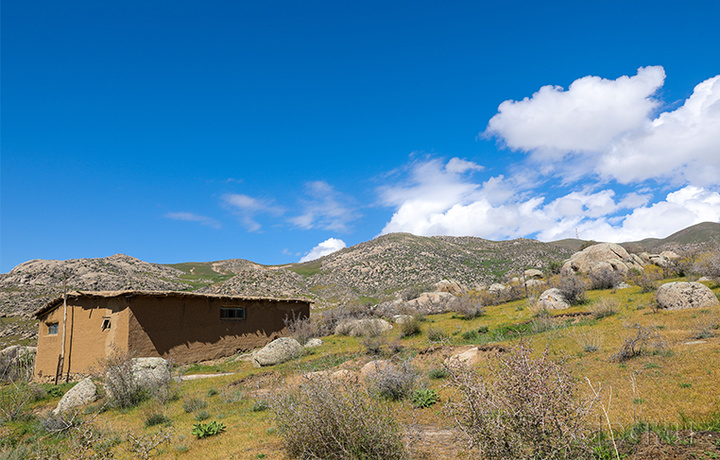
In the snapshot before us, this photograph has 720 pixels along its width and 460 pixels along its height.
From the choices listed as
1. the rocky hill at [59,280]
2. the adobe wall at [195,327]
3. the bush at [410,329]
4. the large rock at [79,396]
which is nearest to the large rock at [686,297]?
the bush at [410,329]

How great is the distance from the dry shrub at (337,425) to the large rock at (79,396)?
10719mm

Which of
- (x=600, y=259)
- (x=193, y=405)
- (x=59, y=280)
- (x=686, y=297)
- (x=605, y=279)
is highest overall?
(x=59, y=280)

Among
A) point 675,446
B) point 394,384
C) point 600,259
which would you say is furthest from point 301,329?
point 600,259

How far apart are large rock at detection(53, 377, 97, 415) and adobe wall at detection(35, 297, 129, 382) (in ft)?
14.7

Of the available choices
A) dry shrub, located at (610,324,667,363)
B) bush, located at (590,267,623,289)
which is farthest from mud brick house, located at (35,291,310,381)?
bush, located at (590,267,623,289)

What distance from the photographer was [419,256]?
69.7m

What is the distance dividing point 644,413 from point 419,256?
211 ft

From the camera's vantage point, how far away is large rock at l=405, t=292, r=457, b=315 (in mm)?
28656

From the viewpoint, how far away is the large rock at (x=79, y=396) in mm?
11659

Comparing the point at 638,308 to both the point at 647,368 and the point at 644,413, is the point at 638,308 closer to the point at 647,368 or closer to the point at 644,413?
the point at 647,368

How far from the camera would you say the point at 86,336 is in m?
18.5

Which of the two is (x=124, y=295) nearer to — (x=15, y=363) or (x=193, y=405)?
(x=193, y=405)

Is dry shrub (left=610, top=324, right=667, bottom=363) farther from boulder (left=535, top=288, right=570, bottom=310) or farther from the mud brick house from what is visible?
the mud brick house

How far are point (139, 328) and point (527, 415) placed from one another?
19.0 metres
